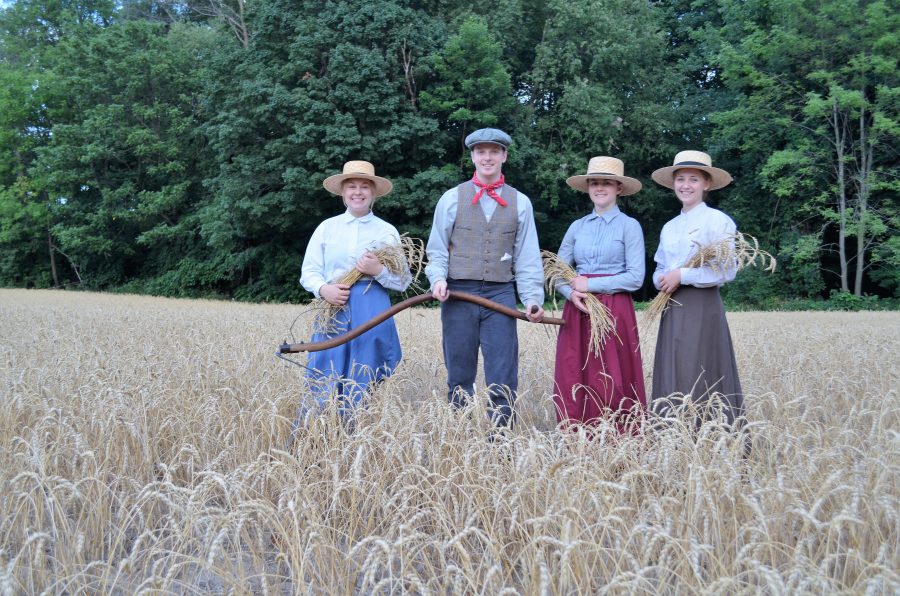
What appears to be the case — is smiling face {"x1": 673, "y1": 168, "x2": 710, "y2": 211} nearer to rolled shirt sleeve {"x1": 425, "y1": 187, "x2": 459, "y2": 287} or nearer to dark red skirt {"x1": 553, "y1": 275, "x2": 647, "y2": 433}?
dark red skirt {"x1": 553, "y1": 275, "x2": 647, "y2": 433}

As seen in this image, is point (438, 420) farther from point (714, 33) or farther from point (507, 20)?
point (714, 33)

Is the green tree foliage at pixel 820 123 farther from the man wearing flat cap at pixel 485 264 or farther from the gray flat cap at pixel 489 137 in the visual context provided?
the gray flat cap at pixel 489 137

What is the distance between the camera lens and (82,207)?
25734mm

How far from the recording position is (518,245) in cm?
381

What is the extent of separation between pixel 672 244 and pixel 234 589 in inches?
110

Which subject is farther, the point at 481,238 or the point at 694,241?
the point at 481,238

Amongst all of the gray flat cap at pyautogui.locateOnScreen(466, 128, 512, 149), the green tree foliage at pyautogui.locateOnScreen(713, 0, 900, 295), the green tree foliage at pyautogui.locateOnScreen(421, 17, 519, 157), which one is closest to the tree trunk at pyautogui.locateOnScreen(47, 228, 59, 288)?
the green tree foliage at pyautogui.locateOnScreen(421, 17, 519, 157)

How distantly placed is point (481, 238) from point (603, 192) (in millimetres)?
763

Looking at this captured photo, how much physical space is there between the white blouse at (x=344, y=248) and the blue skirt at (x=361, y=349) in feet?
0.38

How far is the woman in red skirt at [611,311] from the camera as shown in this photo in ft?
12.5

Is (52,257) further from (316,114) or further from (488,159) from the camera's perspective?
(488,159)

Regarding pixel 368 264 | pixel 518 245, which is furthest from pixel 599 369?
pixel 368 264

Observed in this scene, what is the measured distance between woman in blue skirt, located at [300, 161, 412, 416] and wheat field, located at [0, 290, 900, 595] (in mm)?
237

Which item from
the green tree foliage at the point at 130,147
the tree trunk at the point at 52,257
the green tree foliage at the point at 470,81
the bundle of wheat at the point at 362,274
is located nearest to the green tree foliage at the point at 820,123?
the green tree foliage at the point at 470,81
